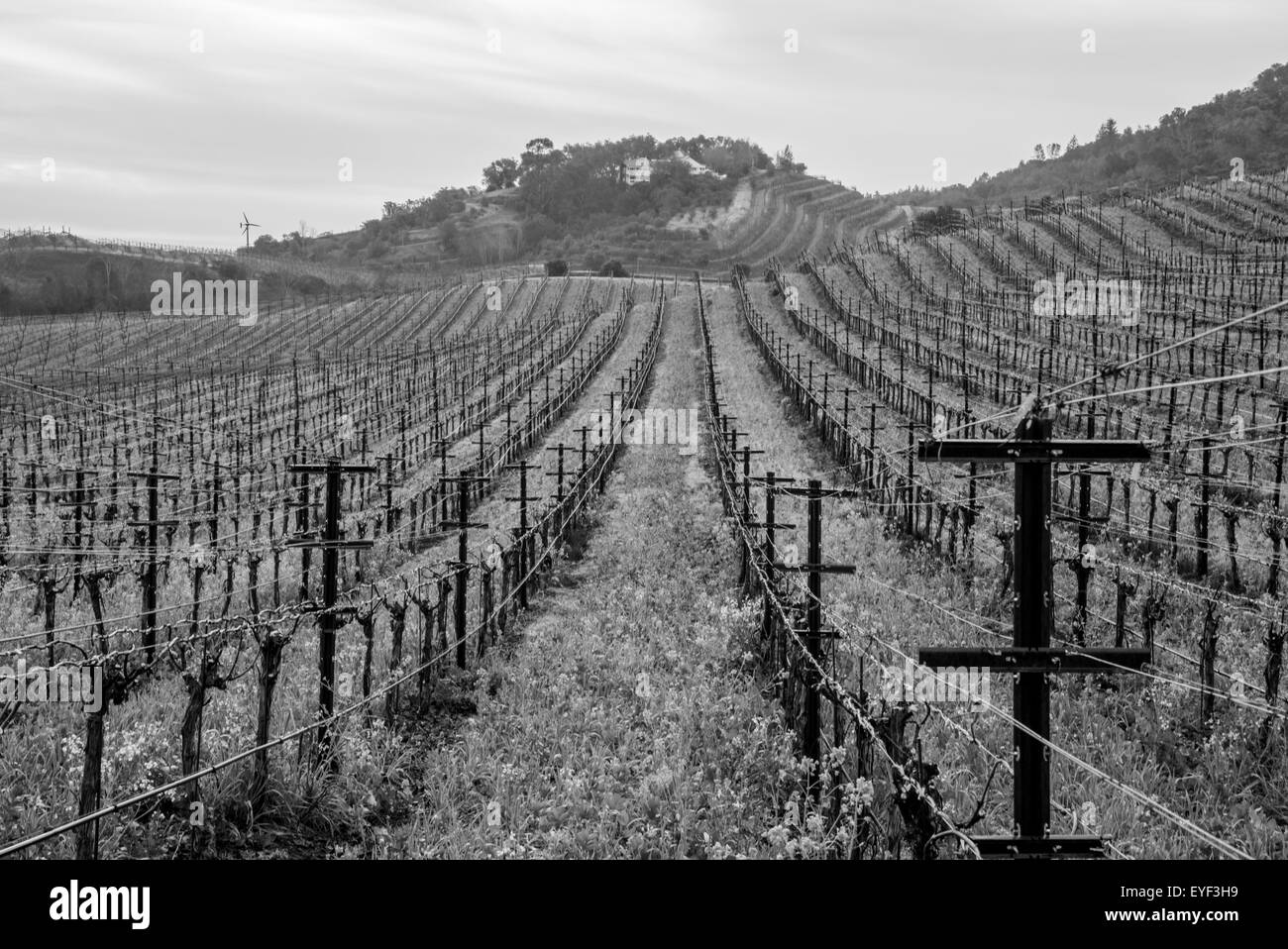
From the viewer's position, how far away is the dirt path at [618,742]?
7969mm

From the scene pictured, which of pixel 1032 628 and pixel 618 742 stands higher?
pixel 1032 628

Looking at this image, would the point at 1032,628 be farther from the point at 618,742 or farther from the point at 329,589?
the point at 329,589

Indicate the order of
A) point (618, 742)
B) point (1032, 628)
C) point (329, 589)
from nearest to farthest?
point (1032, 628)
point (329, 589)
point (618, 742)

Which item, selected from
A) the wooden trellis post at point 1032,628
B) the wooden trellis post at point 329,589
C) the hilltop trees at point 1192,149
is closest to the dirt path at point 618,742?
the wooden trellis post at point 329,589

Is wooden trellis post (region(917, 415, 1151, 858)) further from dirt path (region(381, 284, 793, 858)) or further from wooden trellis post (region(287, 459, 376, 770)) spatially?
wooden trellis post (region(287, 459, 376, 770))

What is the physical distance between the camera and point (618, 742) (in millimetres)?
10148

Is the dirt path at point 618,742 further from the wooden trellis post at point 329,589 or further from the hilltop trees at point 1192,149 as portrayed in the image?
the hilltop trees at point 1192,149

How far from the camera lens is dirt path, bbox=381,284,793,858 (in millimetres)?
7969

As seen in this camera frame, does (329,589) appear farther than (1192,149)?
No

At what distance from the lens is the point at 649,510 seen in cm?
2467

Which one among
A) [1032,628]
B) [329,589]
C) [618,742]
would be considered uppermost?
[1032,628]

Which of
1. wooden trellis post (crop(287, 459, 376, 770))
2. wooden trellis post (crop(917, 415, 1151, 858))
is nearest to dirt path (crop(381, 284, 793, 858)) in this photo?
wooden trellis post (crop(287, 459, 376, 770))

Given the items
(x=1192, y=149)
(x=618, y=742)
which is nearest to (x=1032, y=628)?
(x=618, y=742)
